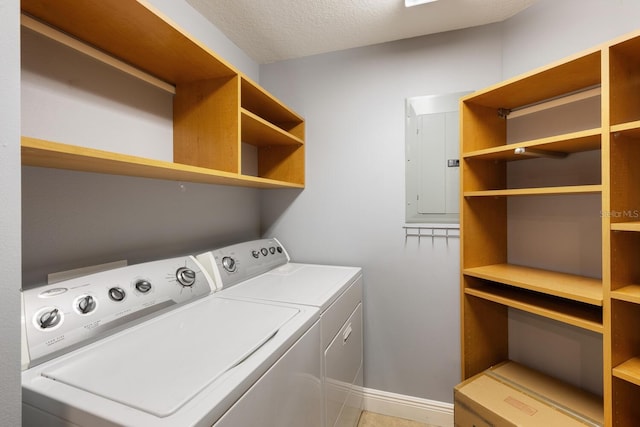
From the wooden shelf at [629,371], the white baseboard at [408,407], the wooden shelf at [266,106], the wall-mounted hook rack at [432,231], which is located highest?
the wooden shelf at [266,106]

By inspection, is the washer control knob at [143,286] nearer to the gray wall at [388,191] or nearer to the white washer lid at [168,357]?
the white washer lid at [168,357]

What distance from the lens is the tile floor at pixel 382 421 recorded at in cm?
173

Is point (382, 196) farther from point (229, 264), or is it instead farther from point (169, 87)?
point (169, 87)

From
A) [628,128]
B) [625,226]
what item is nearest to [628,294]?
[625,226]

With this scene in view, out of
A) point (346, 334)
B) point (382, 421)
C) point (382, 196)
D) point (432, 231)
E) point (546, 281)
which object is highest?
point (382, 196)

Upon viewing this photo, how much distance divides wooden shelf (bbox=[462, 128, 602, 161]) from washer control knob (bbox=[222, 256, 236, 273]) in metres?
1.40

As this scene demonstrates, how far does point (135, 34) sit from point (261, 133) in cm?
78

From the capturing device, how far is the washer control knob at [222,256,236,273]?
1.41 metres

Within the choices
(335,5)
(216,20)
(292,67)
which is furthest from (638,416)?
(216,20)

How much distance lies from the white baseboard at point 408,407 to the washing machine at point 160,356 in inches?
37.9

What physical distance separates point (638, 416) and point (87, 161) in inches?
84.8

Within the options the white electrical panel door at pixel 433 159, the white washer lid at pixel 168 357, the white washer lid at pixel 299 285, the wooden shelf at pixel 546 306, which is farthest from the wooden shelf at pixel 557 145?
the white washer lid at pixel 168 357

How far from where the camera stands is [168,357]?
2.40 feet

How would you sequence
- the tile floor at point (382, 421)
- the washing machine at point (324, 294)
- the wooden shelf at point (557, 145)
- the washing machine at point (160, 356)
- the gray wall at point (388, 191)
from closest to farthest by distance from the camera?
the washing machine at point (160, 356)
the wooden shelf at point (557, 145)
the washing machine at point (324, 294)
the gray wall at point (388, 191)
the tile floor at point (382, 421)
